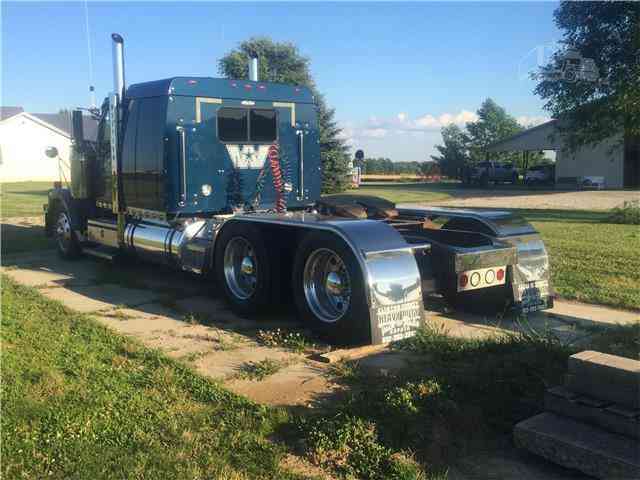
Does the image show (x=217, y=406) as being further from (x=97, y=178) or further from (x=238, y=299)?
(x=97, y=178)

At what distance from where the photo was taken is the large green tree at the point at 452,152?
180ft

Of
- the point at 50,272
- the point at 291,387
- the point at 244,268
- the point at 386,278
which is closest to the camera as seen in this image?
the point at 291,387

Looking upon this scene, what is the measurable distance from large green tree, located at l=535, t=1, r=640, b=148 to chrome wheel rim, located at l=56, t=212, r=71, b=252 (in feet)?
65.5

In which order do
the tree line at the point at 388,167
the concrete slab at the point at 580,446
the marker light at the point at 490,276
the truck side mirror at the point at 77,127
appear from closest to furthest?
1. the concrete slab at the point at 580,446
2. the marker light at the point at 490,276
3. the truck side mirror at the point at 77,127
4. the tree line at the point at 388,167

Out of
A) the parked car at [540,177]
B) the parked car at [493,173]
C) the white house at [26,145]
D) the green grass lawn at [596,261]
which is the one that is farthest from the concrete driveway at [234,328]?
the white house at [26,145]

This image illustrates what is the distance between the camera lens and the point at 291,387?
469cm

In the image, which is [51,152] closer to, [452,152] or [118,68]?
[118,68]

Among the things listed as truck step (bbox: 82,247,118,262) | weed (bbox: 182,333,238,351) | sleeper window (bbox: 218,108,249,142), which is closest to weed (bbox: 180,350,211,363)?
weed (bbox: 182,333,238,351)

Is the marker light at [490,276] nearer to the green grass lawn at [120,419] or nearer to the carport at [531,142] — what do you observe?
the green grass lawn at [120,419]

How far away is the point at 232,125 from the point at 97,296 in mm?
2748

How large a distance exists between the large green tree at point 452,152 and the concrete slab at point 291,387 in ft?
161

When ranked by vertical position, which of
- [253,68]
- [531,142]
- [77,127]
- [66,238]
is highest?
[531,142]

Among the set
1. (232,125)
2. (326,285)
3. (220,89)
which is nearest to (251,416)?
(326,285)

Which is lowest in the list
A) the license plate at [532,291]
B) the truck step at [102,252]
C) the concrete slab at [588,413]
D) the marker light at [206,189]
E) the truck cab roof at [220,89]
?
the concrete slab at [588,413]
